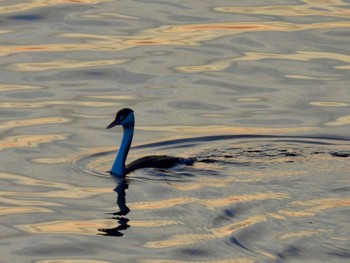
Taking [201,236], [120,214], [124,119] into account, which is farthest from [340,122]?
[201,236]

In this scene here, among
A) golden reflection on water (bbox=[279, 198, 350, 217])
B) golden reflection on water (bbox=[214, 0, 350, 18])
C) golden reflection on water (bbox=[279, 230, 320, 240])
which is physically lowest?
golden reflection on water (bbox=[279, 230, 320, 240])

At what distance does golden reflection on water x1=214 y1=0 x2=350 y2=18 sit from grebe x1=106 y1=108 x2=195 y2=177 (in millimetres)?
9087

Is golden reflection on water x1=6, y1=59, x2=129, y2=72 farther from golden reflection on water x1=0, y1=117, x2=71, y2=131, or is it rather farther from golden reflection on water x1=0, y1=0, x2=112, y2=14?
golden reflection on water x1=0, y1=0, x2=112, y2=14

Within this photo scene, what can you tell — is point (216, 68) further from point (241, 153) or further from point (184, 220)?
point (184, 220)

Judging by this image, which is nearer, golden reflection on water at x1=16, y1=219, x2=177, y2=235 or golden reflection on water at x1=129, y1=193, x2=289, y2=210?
golden reflection on water at x1=16, y1=219, x2=177, y2=235

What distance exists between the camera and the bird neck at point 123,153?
17.7m

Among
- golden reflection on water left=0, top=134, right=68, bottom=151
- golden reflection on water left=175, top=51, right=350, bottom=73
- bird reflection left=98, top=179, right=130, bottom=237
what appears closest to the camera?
bird reflection left=98, top=179, right=130, bottom=237

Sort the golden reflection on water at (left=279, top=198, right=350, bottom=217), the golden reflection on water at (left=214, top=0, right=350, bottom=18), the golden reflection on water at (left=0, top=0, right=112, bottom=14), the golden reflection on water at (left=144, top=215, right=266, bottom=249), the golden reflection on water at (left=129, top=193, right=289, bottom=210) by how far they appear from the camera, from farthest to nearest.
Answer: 1. the golden reflection on water at (left=0, top=0, right=112, bottom=14)
2. the golden reflection on water at (left=214, top=0, right=350, bottom=18)
3. the golden reflection on water at (left=129, top=193, right=289, bottom=210)
4. the golden reflection on water at (left=279, top=198, right=350, bottom=217)
5. the golden reflection on water at (left=144, top=215, right=266, bottom=249)

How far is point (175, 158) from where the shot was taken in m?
18.0

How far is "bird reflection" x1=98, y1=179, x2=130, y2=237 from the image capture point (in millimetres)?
15070

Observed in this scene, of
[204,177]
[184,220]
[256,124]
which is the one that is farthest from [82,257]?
[256,124]

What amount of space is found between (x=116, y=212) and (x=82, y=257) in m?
1.80

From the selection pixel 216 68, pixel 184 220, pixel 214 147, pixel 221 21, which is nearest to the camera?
Answer: pixel 184 220

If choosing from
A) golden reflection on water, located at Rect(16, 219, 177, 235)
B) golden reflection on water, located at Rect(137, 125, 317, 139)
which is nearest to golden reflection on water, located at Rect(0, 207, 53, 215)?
golden reflection on water, located at Rect(16, 219, 177, 235)
